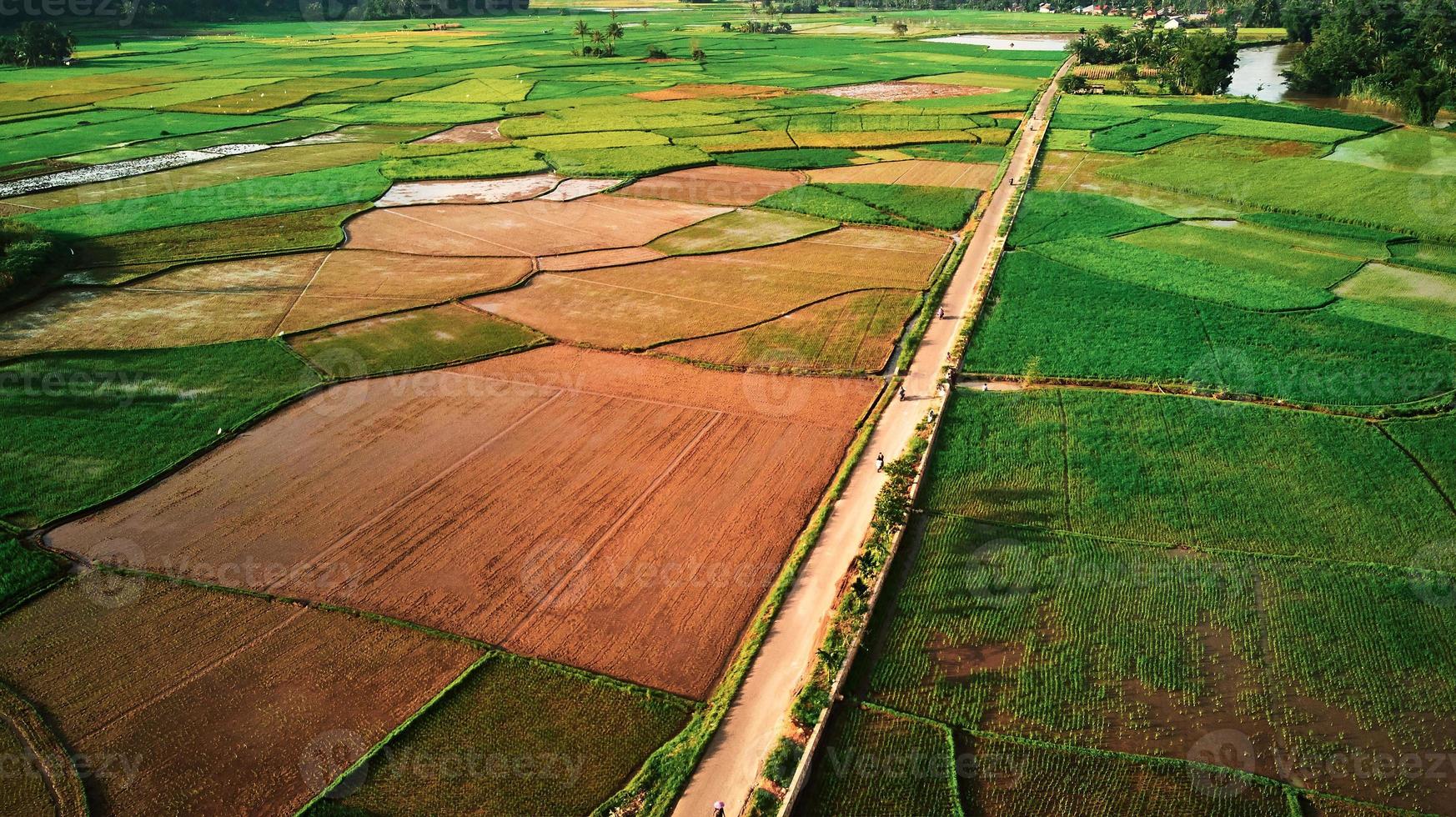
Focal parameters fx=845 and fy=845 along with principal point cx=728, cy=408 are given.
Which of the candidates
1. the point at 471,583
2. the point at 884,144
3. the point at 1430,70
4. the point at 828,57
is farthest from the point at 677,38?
the point at 471,583

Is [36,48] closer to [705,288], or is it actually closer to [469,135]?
[469,135]

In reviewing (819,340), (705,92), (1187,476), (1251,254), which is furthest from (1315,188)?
(705,92)

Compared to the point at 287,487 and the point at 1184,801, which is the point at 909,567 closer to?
the point at 1184,801

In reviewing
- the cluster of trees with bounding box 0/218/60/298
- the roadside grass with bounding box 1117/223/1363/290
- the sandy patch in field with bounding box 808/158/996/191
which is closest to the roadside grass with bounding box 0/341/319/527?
the cluster of trees with bounding box 0/218/60/298

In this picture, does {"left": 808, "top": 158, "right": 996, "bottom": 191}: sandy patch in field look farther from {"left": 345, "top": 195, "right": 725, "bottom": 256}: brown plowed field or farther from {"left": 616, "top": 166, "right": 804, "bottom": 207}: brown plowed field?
{"left": 345, "top": 195, "right": 725, "bottom": 256}: brown plowed field

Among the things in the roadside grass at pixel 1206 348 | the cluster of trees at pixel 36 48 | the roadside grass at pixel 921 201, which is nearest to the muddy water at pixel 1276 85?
the roadside grass at pixel 921 201
